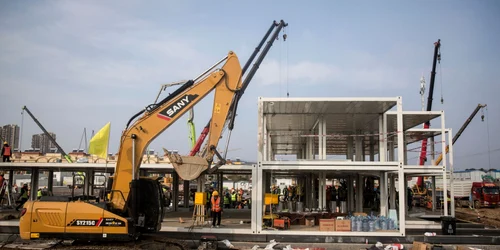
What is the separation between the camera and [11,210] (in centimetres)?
2361

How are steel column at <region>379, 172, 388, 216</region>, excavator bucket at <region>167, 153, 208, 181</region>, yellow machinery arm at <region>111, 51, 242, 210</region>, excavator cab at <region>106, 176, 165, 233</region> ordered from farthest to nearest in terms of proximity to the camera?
steel column at <region>379, 172, 388, 216</region>, excavator bucket at <region>167, 153, 208, 181</region>, yellow machinery arm at <region>111, 51, 242, 210</region>, excavator cab at <region>106, 176, 165, 233</region>

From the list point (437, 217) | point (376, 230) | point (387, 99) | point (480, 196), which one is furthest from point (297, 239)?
point (480, 196)

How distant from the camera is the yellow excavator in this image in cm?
1205

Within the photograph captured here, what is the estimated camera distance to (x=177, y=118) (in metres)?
14.7

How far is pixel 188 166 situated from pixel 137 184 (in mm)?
2398

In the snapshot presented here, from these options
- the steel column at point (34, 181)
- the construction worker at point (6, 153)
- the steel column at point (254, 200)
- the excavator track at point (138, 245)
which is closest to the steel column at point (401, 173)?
the steel column at point (254, 200)

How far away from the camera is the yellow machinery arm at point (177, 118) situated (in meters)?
13.5

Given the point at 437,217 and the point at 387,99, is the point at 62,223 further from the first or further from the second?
Result: the point at 437,217

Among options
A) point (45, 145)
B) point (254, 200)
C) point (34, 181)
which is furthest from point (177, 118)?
point (45, 145)

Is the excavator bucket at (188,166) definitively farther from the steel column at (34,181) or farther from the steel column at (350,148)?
the steel column at (34,181)

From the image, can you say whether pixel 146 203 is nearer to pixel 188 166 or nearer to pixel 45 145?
pixel 188 166

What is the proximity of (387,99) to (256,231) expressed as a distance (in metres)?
7.12

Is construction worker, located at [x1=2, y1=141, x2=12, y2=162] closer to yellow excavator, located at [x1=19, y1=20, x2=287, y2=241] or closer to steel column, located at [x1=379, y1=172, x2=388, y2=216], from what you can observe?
yellow excavator, located at [x1=19, y1=20, x2=287, y2=241]

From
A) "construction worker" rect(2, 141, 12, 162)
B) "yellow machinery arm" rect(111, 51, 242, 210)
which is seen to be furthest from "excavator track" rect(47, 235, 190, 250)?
"construction worker" rect(2, 141, 12, 162)
